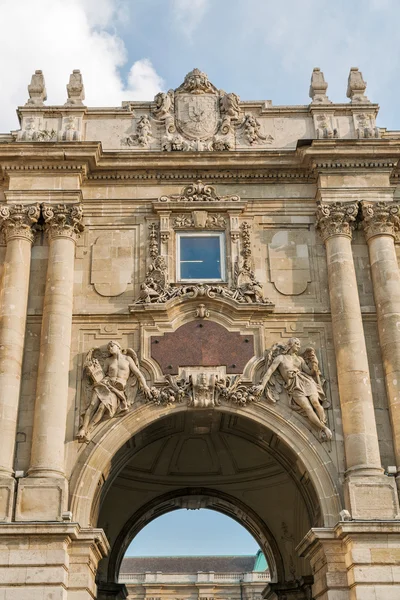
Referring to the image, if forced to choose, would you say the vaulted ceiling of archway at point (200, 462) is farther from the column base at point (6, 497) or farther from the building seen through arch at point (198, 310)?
the column base at point (6, 497)

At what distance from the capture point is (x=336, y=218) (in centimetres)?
1675

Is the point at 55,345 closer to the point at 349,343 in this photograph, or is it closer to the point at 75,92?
the point at 349,343

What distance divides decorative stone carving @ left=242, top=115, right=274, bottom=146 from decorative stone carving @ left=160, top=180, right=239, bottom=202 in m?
1.51

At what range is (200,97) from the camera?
18516 millimetres

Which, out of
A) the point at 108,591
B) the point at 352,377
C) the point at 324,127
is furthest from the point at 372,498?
the point at 108,591

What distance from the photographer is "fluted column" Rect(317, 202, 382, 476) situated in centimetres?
1459

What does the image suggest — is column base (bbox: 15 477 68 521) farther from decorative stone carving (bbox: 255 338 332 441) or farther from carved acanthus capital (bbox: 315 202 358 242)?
carved acanthus capital (bbox: 315 202 358 242)

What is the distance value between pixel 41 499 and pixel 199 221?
21.8 ft

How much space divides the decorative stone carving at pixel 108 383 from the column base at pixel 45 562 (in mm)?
1991

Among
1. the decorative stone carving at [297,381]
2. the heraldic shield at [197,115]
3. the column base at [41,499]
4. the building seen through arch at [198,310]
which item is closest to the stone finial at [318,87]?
the building seen through arch at [198,310]

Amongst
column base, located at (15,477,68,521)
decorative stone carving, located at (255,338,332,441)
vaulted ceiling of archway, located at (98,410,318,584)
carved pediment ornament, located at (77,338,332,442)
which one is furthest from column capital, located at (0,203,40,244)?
vaulted ceiling of archway, located at (98,410,318,584)

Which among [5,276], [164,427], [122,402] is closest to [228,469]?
[164,427]

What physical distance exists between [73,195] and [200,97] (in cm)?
394

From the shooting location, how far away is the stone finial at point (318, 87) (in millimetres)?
18516
